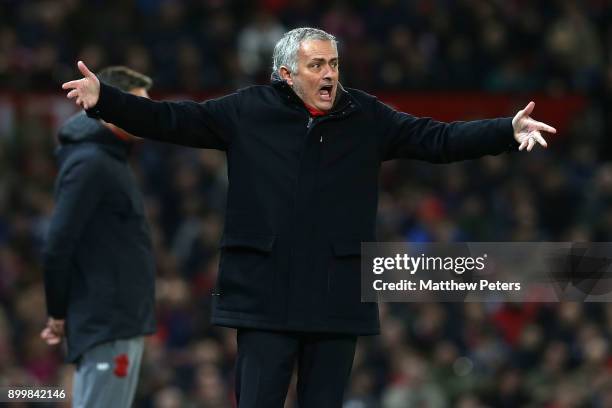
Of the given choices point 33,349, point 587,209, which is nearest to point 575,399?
point 587,209

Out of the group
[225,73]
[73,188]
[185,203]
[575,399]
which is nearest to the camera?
[73,188]

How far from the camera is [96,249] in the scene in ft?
21.2

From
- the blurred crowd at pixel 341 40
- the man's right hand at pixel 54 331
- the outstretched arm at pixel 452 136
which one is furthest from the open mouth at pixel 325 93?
the blurred crowd at pixel 341 40

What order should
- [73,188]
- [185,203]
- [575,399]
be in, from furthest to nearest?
[185,203], [575,399], [73,188]

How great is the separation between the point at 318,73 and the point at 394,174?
9147mm

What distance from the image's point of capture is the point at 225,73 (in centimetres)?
1459

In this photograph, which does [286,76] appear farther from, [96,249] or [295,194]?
[96,249]

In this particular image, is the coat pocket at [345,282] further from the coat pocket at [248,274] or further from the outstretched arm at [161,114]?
the outstretched arm at [161,114]

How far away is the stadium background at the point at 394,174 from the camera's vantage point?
11492mm

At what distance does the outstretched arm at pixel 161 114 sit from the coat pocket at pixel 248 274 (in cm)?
44

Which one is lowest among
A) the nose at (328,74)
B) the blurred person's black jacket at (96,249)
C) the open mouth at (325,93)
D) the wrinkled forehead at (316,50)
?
the blurred person's black jacket at (96,249)

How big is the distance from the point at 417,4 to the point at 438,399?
5.69 meters

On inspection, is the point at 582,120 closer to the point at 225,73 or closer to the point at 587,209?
the point at 587,209

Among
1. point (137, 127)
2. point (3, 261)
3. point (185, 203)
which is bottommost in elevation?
point (137, 127)
